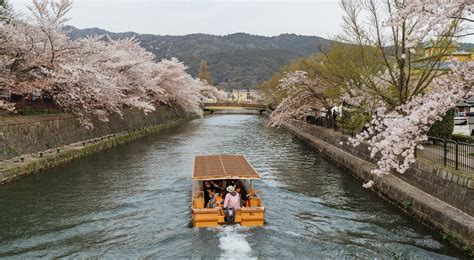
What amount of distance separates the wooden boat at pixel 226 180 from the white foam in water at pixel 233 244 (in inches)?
17.2

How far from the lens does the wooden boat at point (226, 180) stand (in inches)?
511

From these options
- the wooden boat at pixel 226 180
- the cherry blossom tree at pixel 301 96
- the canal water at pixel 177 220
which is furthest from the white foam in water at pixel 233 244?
the cherry blossom tree at pixel 301 96

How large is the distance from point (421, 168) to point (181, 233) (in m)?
8.56

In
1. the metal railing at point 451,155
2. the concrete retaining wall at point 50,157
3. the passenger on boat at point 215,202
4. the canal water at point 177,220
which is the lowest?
the canal water at point 177,220

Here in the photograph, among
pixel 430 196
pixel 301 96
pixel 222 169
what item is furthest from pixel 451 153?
pixel 301 96

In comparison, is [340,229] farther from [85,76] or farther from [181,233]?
[85,76]

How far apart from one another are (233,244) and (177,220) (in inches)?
122

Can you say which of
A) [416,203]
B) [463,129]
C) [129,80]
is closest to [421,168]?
[416,203]

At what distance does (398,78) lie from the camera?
61.0 feet

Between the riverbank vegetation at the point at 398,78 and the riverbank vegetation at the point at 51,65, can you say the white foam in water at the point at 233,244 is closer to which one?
the riverbank vegetation at the point at 398,78

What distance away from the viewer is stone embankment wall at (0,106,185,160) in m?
21.6

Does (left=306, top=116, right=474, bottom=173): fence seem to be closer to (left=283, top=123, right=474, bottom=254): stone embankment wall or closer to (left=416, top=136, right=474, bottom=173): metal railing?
(left=416, top=136, right=474, bottom=173): metal railing

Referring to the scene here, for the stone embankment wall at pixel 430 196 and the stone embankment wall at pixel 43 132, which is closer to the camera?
the stone embankment wall at pixel 430 196

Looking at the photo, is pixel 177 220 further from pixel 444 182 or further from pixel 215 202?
pixel 444 182
